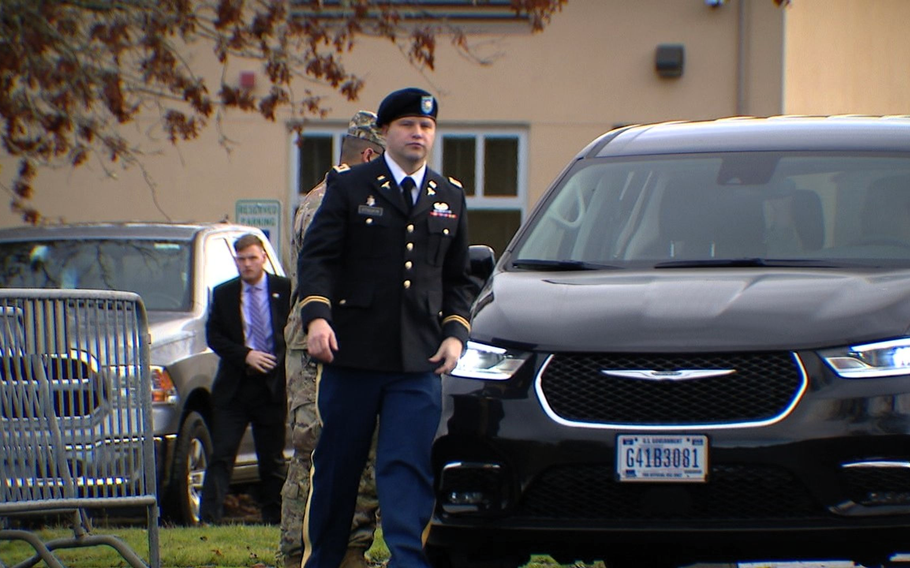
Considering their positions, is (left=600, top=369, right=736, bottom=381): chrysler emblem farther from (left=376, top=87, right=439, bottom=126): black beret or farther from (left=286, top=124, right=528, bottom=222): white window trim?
(left=286, top=124, right=528, bottom=222): white window trim

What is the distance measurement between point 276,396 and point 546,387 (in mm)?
5466

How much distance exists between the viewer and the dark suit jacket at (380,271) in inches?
245

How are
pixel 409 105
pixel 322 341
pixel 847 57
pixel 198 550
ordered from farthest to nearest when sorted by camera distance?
pixel 847 57, pixel 198 550, pixel 409 105, pixel 322 341

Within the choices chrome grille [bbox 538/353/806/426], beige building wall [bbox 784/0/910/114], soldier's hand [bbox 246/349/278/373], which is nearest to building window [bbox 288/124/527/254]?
beige building wall [bbox 784/0/910/114]

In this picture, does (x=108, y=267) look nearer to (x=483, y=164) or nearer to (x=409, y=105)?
(x=409, y=105)

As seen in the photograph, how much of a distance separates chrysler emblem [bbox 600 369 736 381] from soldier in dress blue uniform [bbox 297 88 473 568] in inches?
26.1

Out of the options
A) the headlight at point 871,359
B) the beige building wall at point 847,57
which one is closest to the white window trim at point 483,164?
the beige building wall at point 847,57

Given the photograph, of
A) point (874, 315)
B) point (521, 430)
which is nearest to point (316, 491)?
point (521, 430)

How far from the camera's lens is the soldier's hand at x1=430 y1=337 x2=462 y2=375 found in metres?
6.05

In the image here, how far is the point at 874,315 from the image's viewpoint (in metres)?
5.72

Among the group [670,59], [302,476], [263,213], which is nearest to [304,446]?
[302,476]

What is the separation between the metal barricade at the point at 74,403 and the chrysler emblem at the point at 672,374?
5.91 feet

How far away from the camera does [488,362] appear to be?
19.7 feet

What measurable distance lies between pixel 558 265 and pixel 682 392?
3.83ft
